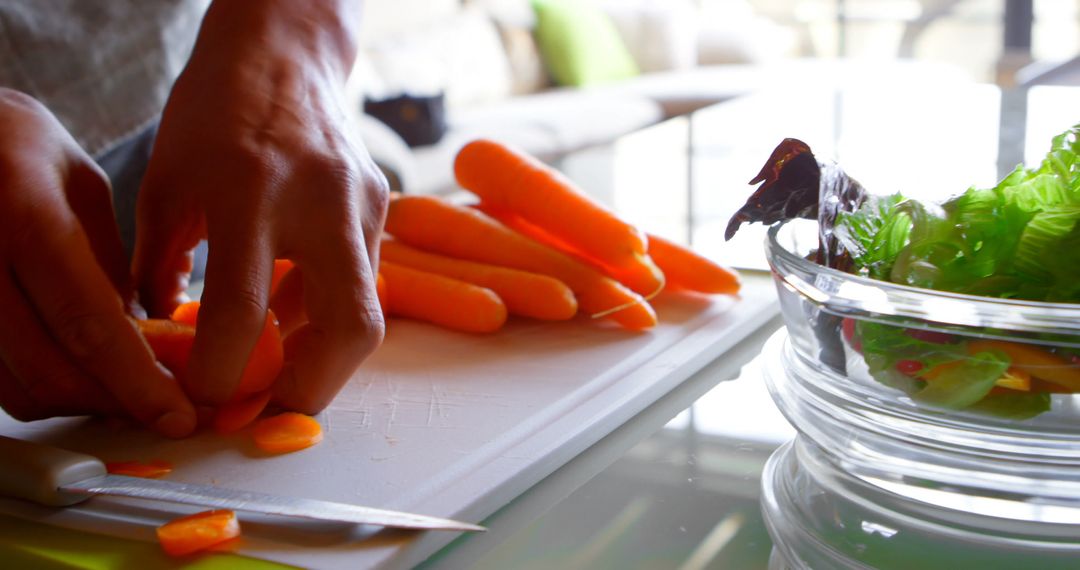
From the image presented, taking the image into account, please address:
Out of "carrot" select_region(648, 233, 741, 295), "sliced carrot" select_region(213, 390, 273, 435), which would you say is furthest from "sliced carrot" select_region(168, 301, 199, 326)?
"carrot" select_region(648, 233, 741, 295)

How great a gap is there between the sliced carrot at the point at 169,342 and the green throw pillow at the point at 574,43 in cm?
469

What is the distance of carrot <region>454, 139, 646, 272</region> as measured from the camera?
3.66ft

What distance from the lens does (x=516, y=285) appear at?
1.10 metres

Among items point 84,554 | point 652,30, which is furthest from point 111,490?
point 652,30

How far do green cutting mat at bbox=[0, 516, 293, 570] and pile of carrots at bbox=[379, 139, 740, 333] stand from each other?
1.56ft

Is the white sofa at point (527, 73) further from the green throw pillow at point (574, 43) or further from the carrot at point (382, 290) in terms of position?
the carrot at point (382, 290)

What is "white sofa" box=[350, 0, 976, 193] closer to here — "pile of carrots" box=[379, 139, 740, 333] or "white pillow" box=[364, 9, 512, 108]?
"white pillow" box=[364, 9, 512, 108]

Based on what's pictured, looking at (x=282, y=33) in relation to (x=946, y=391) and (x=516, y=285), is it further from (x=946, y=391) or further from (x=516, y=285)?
(x=946, y=391)

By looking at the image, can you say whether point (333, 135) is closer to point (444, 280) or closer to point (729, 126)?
point (444, 280)

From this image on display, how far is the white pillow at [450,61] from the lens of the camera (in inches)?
177

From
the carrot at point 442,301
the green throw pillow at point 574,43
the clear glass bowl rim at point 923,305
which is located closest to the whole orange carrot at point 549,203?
the carrot at point 442,301

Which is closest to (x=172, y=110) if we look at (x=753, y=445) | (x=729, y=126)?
(x=753, y=445)

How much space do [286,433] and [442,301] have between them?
0.32 metres

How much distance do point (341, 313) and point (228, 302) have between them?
0.26 ft
